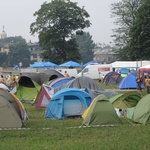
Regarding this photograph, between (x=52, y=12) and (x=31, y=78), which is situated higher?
(x=52, y=12)

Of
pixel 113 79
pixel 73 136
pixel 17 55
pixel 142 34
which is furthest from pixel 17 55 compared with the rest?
pixel 73 136

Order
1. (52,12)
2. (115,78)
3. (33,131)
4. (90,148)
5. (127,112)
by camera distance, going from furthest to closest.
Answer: (52,12), (115,78), (127,112), (33,131), (90,148)

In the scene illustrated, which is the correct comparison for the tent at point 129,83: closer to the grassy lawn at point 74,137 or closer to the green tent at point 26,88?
the green tent at point 26,88

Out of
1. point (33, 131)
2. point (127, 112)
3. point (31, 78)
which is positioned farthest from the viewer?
point (31, 78)

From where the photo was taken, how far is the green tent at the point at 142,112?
43.6 feet

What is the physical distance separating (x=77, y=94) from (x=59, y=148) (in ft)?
21.7

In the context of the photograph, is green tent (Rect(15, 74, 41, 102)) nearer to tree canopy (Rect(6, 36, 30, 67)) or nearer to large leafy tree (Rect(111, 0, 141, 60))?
large leafy tree (Rect(111, 0, 141, 60))

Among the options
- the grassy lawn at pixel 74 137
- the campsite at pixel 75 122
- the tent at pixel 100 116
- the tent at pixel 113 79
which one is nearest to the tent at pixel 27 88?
the campsite at pixel 75 122

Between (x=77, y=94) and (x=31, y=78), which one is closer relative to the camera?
(x=77, y=94)

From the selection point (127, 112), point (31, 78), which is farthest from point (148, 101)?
point (31, 78)

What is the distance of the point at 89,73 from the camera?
46.8 metres

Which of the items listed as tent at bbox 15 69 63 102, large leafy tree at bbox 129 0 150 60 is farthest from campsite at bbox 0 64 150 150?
large leafy tree at bbox 129 0 150 60

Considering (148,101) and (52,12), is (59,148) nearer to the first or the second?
(148,101)

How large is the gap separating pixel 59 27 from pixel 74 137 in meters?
50.9
